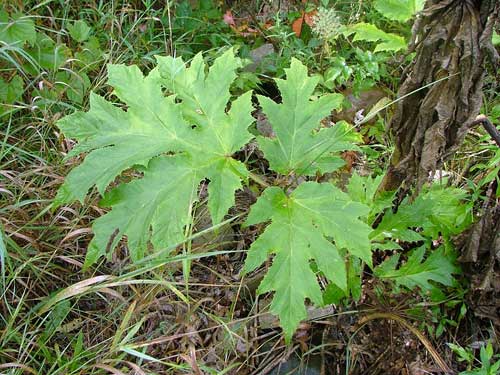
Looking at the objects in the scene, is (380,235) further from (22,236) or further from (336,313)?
(22,236)

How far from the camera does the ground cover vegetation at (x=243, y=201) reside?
1.59 metres

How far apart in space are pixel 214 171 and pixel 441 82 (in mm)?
723

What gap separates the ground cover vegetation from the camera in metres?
1.59

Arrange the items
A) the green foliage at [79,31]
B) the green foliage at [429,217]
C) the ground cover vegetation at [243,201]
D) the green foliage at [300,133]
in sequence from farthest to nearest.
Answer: the green foliage at [79,31] → the green foliage at [429,217] → the green foliage at [300,133] → the ground cover vegetation at [243,201]

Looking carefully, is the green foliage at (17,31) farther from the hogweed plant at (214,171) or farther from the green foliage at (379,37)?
the green foliage at (379,37)

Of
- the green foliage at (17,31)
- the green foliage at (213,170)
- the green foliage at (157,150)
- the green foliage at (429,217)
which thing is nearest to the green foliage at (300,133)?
the green foliage at (213,170)

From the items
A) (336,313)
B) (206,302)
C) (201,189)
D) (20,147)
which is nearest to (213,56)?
(201,189)

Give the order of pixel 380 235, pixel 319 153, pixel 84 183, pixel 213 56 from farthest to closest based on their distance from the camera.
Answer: pixel 213 56 → pixel 380 235 → pixel 319 153 → pixel 84 183

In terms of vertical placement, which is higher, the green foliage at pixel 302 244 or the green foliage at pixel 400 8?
the green foliage at pixel 400 8

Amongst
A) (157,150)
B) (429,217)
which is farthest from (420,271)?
(157,150)

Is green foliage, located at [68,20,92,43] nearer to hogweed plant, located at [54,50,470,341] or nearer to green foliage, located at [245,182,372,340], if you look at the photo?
hogweed plant, located at [54,50,470,341]

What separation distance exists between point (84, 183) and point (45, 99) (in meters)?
1.17

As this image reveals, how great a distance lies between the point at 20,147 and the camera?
2500 mm

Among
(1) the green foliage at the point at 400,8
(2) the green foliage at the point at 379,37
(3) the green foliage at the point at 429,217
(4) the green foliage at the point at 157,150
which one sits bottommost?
(3) the green foliage at the point at 429,217
